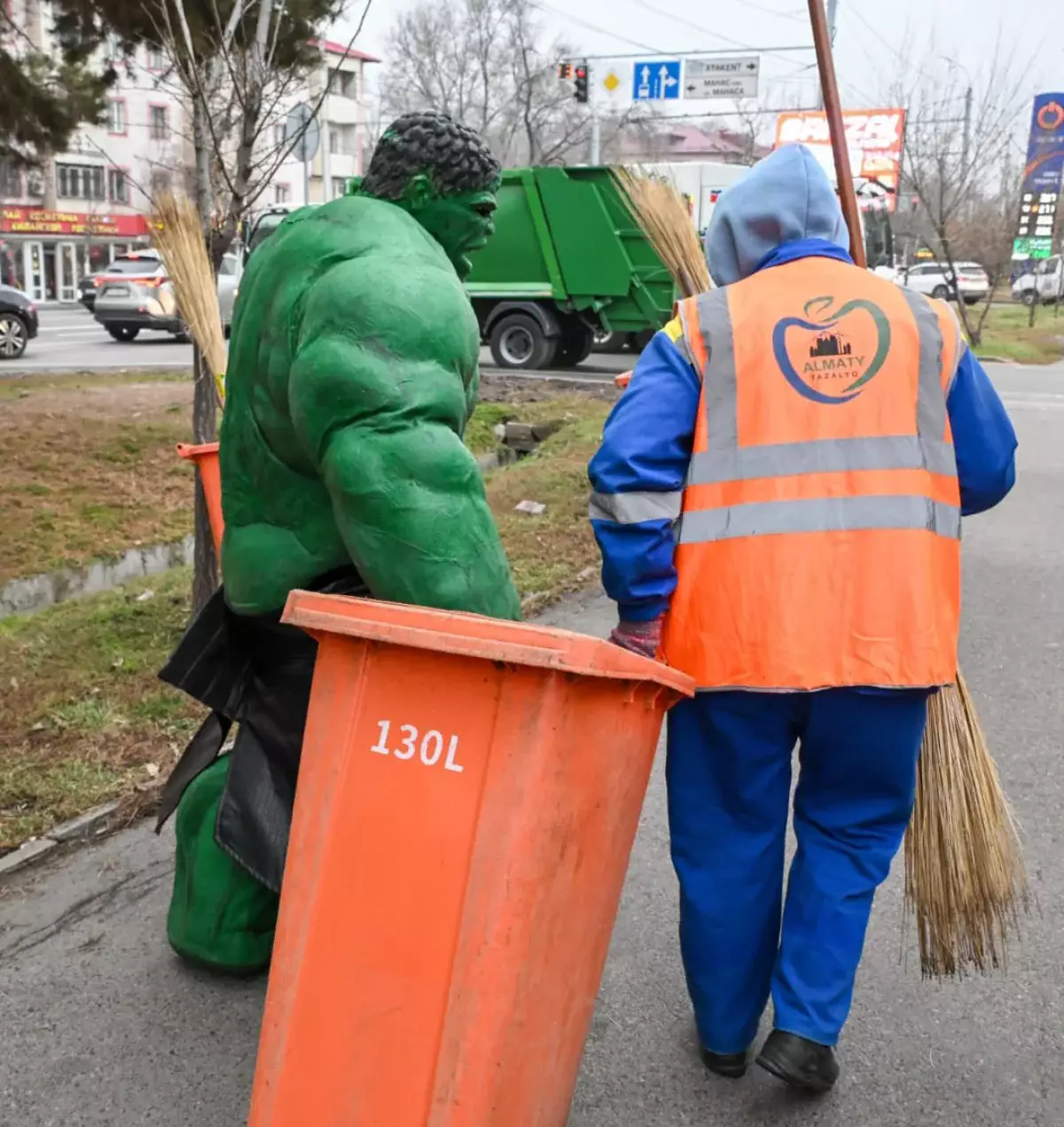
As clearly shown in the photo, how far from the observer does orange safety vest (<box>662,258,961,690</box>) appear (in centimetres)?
205

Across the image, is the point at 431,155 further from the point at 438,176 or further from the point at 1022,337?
the point at 1022,337

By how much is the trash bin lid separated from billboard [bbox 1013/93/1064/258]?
2926 centimetres

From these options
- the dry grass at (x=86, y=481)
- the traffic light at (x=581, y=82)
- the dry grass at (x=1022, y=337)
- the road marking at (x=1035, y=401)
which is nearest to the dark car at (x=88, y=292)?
the traffic light at (x=581, y=82)

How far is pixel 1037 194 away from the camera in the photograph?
27719mm

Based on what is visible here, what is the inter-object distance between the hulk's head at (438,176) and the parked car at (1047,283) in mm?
40822

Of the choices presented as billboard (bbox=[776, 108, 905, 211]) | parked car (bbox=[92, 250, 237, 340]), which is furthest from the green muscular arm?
billboard (bbox=[776, 108, 905, 211])

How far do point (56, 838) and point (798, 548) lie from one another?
223 cm

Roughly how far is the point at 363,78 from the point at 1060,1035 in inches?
1870

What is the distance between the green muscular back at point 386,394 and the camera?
169 cm

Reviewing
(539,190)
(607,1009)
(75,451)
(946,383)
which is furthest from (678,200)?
(539,190)

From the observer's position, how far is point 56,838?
320 centimetres

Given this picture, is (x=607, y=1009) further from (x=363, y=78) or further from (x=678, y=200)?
(x=363, y=78)

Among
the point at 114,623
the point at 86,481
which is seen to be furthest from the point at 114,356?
the point at 114,623

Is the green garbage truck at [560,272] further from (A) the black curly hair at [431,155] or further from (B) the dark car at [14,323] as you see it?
(A) the black curly hair at [431,155]
